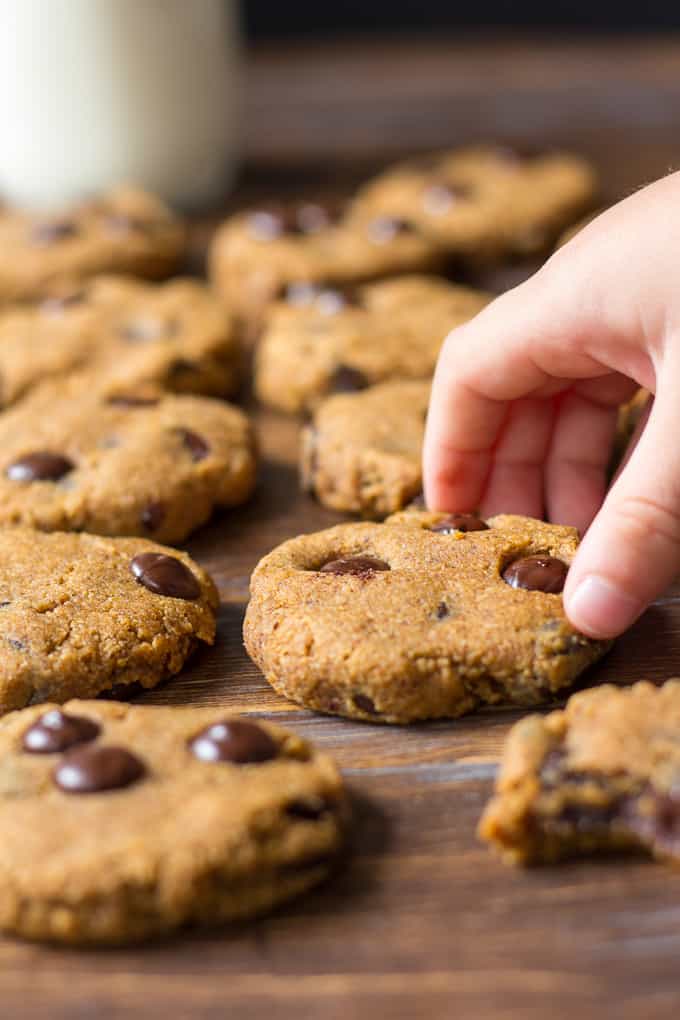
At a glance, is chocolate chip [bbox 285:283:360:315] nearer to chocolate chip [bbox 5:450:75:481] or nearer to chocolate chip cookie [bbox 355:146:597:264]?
chocolate chip cookie [bbox 355:146:597:264]

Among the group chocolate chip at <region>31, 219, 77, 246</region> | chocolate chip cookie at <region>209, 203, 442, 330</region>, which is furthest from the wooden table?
chocolate chip at <region>31, 219, 77, 246</region>


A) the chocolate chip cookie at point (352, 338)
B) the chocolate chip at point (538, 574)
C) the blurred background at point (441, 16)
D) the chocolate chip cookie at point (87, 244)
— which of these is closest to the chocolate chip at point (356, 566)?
the chocolate chip at point (538, 574)

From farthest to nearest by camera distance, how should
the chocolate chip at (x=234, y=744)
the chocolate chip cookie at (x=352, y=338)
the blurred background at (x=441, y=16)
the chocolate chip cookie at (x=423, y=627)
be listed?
the blurred background at (x=441, y=16) < the chocolate chip cookie at (x=352, y=338) < the chocolate chip cookie at (x=423, y=627) < the chocolate chip at (x=234, y=744)

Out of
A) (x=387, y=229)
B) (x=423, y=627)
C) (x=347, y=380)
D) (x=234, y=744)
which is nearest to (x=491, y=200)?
(x=387, y=229)

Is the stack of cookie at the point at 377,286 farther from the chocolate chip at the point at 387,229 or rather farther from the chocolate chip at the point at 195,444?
the chocolate chip at the point at 195,444

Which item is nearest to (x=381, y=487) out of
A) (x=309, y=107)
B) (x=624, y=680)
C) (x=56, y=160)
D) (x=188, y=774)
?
(x=624, y=680)

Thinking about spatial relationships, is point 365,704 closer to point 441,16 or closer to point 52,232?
point 52,232
